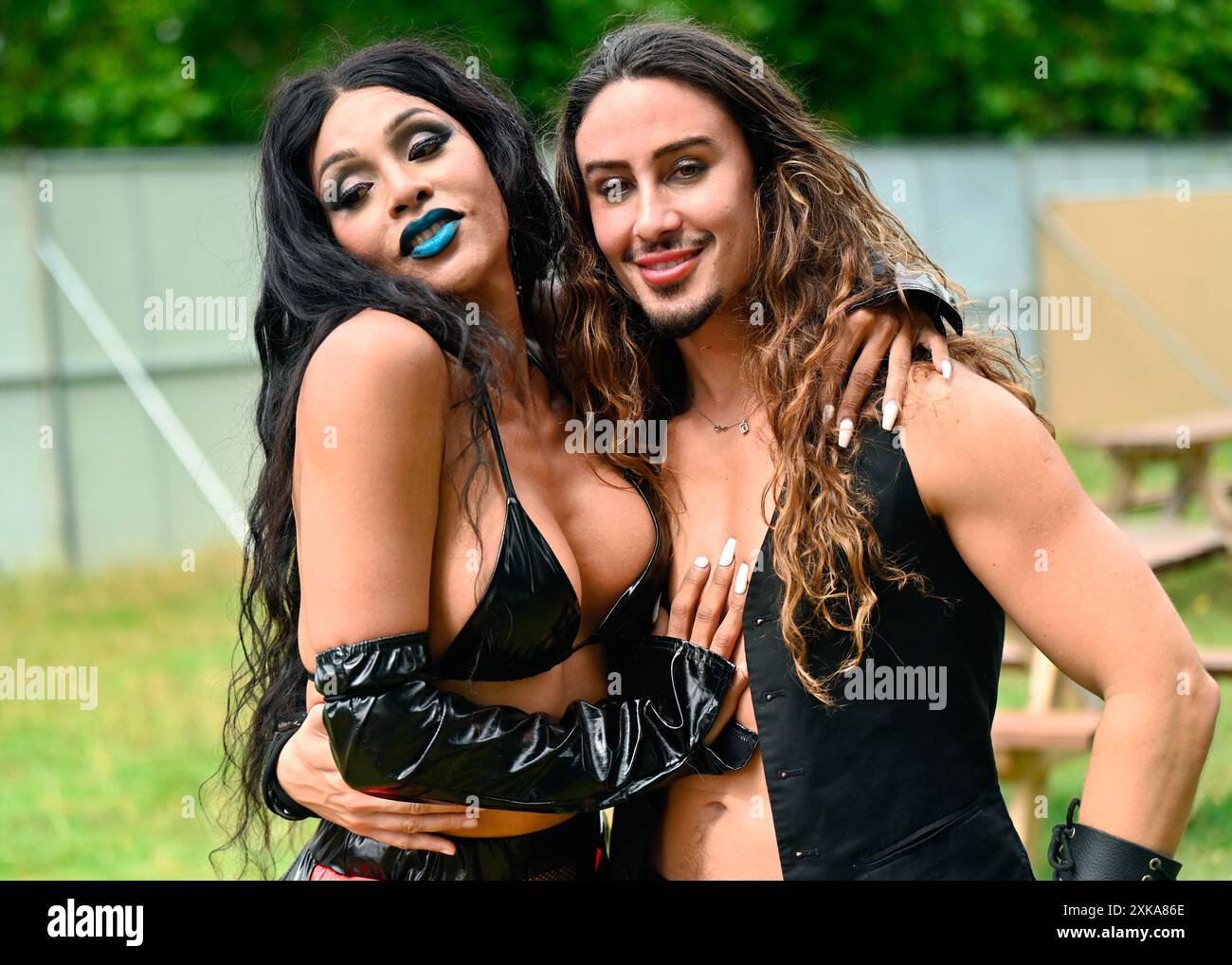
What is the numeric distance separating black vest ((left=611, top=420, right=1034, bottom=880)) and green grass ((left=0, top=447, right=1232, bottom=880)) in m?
1.84

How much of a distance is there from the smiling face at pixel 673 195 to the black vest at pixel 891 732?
0.43m

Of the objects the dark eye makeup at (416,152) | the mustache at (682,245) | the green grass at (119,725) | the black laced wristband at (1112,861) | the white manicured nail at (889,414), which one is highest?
the dark eye makeup at (416,152)

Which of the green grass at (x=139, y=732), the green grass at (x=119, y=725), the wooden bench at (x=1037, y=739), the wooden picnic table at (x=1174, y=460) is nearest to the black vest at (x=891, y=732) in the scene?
the wooden bench at (x=1037, y=739)

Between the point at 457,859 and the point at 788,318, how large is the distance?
45.1 inches

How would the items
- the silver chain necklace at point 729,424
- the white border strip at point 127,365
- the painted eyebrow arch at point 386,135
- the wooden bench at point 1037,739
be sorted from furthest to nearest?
the white border strip at point 127,365 → the wooden bench at point 1037,739 → the silver chain necklace at point 729,424 → the painted eyebrow arch at point 386,135

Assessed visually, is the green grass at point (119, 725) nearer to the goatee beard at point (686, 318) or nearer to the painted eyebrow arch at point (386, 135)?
the painted eyebrow arch at point (386, 135)

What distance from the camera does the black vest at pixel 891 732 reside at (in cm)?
231

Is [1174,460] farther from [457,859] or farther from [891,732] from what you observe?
[457,859]

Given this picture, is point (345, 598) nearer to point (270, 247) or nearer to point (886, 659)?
point (270, 247)

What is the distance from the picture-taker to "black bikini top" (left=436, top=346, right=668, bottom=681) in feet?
7.45

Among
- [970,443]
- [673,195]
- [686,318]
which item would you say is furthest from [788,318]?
[970,443]

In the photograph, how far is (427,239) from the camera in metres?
2.48

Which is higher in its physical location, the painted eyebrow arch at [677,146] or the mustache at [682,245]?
the painted eyebrow arch at [677,146]
